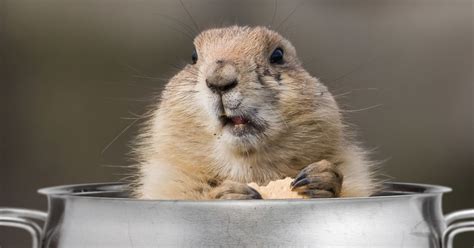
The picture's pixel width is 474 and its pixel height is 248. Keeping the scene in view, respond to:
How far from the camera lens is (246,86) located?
1.16 m

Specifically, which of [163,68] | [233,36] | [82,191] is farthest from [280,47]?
[163,68]

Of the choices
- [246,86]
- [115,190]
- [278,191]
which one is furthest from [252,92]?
[115,190]

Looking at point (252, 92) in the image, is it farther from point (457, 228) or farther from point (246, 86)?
point (457, 228)

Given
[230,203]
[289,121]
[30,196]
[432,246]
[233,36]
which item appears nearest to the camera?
[230,203]

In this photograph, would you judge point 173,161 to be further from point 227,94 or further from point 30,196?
point 30,196

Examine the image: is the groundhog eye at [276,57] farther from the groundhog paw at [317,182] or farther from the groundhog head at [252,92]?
the groundhog paw at [317,182]

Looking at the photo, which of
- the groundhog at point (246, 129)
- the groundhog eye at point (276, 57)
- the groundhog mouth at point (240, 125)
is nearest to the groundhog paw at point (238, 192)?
the groundhog at point (246, 129)

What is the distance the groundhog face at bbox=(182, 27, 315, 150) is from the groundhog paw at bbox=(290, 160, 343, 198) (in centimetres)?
11

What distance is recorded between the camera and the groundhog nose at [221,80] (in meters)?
1.13

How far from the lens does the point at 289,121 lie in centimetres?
125

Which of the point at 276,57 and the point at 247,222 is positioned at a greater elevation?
the point at 276,57

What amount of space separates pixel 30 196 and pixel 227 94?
5.58 ft

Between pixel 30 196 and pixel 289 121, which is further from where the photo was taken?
pixel 30 196

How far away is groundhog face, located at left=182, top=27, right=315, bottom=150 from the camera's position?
115 cm
